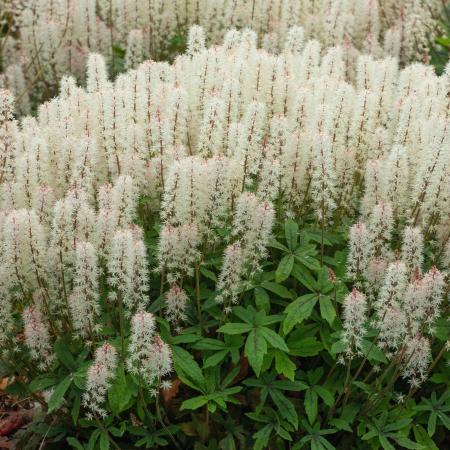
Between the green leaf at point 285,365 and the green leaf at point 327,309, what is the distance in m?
0.34

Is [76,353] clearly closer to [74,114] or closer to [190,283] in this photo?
[190,283]

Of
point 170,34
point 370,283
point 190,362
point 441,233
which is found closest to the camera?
point 190,362

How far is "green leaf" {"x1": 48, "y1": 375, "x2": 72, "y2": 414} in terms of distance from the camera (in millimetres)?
3927

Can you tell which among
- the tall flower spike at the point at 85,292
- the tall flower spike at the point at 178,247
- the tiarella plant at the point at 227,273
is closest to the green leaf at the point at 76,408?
the tiarella plant at the point at 227,273

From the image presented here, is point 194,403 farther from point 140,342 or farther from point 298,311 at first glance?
point 298,311

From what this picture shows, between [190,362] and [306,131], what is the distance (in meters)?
1.85

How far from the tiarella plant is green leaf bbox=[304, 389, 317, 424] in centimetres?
1

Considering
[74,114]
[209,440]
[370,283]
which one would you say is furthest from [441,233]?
[74,114]

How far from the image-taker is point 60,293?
4.44 metres

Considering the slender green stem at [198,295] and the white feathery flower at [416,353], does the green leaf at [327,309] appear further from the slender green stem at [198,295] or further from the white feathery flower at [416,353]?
the slender green stem at [198,295]

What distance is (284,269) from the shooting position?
4309mm

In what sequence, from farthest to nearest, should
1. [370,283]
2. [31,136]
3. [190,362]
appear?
1. [31,136]
2. [370,283]
3. [190,362]

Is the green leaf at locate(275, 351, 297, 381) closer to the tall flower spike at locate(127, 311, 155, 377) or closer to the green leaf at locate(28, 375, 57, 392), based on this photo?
the tall flower spike at locate(127, 311, 155, 377)

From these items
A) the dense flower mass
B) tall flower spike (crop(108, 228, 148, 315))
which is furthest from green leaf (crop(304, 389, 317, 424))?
the dense flower mass
